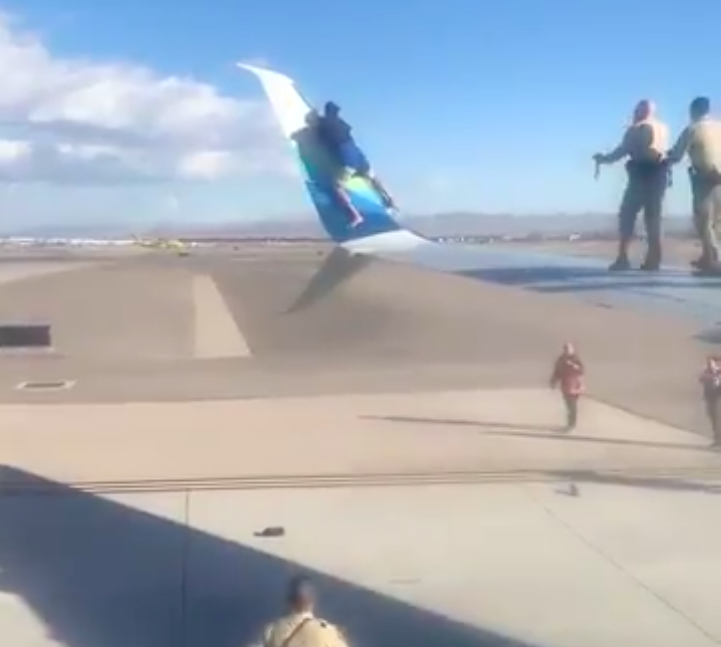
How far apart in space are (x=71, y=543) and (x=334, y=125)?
4160 millimetres

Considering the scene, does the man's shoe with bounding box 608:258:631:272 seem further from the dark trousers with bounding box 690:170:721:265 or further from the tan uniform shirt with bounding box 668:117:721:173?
the tan uniform shirt with bounding box 668:117:721:173

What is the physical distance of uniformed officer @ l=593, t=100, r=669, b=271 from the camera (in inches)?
154

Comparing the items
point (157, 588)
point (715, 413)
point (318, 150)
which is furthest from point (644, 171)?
point (715, 413)

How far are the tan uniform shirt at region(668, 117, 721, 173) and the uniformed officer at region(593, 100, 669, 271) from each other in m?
0.05

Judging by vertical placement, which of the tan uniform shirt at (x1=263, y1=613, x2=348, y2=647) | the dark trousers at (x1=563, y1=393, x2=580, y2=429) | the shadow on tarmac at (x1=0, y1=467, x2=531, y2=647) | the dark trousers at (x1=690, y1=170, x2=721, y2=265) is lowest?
the shadow on tarmac at (x1=0, y1=467, x2=531, y2=647)

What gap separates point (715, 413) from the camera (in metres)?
10.2

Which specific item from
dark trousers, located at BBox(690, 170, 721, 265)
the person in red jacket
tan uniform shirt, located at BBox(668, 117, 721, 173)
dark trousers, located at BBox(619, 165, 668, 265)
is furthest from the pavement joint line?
tan uniform shirt, located at BBox(668, 117, 721, 173)

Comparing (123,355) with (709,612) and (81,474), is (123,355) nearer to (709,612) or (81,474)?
(81,474)

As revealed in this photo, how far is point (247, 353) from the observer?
13.7 m

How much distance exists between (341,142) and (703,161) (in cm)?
182

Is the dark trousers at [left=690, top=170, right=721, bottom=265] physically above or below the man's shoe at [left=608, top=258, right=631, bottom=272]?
above

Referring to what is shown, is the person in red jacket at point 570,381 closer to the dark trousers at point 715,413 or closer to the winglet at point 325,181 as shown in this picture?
the dark trousers at point 715,413

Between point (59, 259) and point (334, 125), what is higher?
point (334, 125)

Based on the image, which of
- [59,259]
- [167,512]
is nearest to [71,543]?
[167,512]
